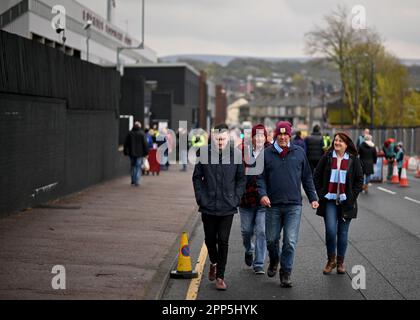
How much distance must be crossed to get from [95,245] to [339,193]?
154 inches

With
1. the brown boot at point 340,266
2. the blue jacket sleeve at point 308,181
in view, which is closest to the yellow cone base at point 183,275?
the blue jacket sleeve at point 308,181

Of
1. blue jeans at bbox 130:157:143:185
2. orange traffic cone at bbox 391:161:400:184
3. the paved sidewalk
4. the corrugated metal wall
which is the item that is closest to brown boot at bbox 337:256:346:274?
the paved sidewalk

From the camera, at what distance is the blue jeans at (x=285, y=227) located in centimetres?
935

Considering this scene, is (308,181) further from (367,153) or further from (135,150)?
(135,150)

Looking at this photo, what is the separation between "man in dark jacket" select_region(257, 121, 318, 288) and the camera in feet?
30.8

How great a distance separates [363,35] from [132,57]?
27.2m

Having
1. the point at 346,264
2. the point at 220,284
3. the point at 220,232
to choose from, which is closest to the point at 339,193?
the point at 346,264

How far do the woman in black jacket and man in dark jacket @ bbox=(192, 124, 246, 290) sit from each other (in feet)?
4.72

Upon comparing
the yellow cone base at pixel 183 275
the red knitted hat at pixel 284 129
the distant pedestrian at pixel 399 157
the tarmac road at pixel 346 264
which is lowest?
the tarmac road at pixel 346 264

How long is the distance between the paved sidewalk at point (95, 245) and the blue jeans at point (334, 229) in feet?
6.86

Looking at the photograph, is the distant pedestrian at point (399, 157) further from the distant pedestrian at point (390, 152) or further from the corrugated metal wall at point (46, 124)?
the corrugated metal wall at point (46, 124)

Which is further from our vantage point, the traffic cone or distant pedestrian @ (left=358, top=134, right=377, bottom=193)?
distant pedestrian @ (left=358, top=134, right=377, bottom=193)

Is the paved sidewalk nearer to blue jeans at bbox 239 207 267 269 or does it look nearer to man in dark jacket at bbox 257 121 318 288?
blue jeans at bbox 239 207 267 269

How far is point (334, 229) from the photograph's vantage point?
10195 millimetres
